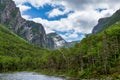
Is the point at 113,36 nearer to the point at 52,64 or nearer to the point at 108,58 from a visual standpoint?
the point at 108,58

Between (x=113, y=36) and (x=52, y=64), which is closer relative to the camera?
(x=113, y=36)

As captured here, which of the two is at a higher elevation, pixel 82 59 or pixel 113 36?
pixel 113 36

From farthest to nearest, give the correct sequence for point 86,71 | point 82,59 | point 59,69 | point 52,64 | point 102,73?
1. point 52,64
2. point 59,69
3. point 82,59
4. point 86,71
5. point 102,73

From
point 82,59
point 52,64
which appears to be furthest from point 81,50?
point 52,64

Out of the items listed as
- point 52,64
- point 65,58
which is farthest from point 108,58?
point 52,64

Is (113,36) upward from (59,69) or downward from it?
upward

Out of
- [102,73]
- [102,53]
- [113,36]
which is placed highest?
[113,36]

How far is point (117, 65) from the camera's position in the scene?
4304 inches

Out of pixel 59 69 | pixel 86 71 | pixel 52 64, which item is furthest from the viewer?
pixel 52 64

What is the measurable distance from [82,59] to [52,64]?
196ft

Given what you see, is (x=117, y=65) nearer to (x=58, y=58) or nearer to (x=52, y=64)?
(x=58, y=58)

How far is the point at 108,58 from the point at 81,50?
81.2 feet

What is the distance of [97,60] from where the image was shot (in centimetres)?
12194

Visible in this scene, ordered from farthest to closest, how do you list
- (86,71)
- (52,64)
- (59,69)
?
(52,64), (59,69), (86,71)
